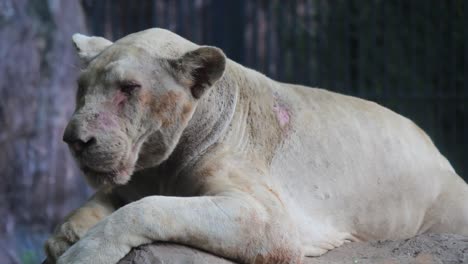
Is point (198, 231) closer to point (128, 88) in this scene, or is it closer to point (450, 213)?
point (128, 88)

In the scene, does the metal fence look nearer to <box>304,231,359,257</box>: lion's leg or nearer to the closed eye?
<box>304,231,359,257</box>: lion's leg

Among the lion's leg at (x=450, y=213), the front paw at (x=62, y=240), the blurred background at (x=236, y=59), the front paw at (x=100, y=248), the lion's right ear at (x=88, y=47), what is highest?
the lion's right ear at (x=88, y=47)

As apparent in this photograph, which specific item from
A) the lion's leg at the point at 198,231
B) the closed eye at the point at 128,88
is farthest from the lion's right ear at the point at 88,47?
the lion's leg at the point at 198,231

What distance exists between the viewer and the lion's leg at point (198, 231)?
4.79 meters

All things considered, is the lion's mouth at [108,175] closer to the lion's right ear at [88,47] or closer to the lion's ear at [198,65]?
the lion's ear at [198,65]

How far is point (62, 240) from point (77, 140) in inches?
30.2

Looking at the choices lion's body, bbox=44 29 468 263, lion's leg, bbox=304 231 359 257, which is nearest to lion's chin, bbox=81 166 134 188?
lion's body, bbox=44 29 468 263

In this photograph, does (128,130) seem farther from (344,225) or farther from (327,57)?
(327,57)

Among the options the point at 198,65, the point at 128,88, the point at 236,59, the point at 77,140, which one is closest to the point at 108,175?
the point at 77,140

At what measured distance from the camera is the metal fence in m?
12.1

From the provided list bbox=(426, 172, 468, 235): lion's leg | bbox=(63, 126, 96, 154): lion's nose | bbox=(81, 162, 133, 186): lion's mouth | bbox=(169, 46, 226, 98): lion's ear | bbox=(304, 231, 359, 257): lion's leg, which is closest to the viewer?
bbox=(63, 126, 96, 154): lion's nose

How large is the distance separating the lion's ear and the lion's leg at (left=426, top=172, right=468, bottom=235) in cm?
201

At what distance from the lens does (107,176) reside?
529 centimetres

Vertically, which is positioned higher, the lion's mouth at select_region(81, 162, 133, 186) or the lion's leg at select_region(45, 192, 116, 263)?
the lion's mouth at select_region(81, 162, 133, 186)
